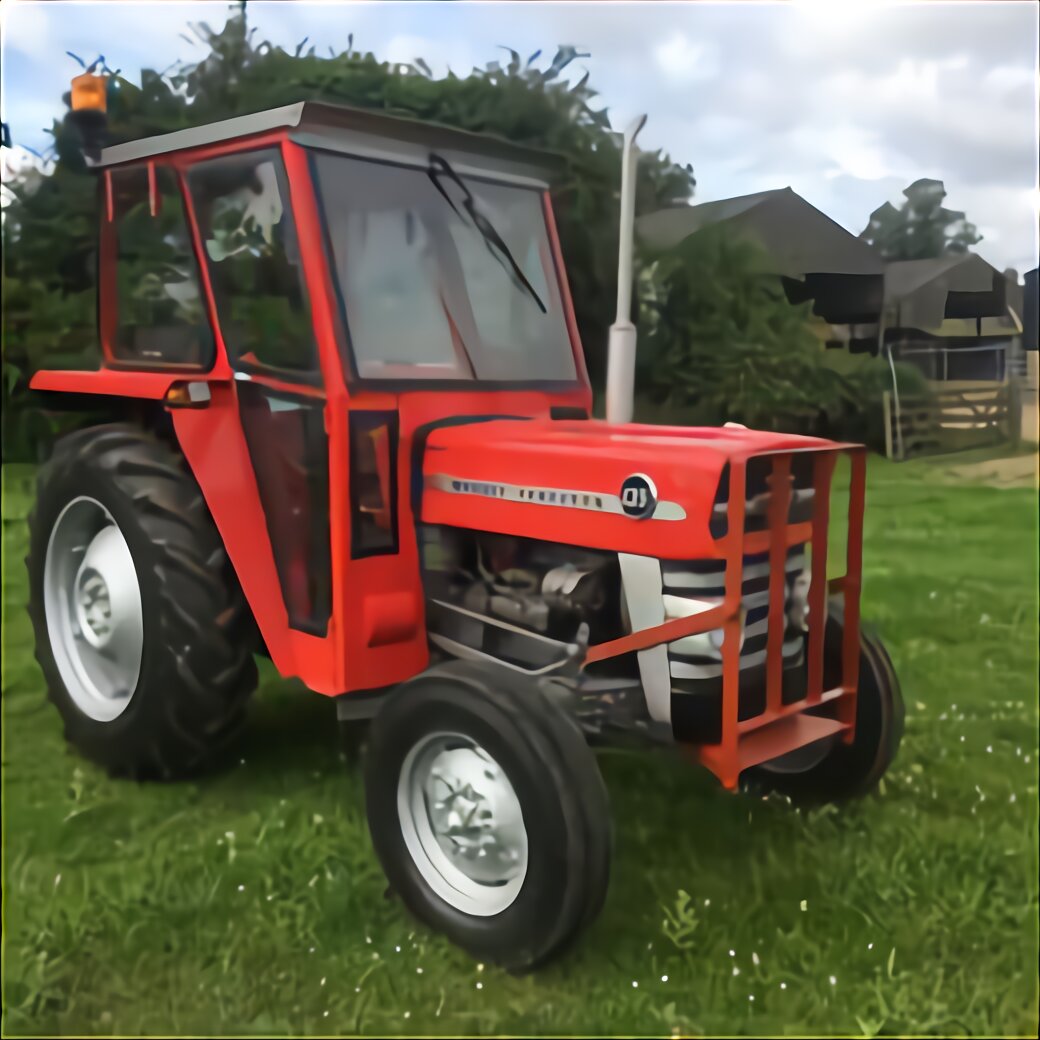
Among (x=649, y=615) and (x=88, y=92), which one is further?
(x=88, y=92)

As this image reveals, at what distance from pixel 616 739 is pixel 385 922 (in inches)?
18.7

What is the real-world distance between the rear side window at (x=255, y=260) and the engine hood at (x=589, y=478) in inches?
12.2

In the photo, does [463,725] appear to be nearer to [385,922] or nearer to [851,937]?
[385,922]

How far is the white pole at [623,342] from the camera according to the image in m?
1.47

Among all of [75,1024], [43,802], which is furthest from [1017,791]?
[43,802]

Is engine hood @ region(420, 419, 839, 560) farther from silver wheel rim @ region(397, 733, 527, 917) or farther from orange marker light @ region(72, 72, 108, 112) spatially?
orange marker light @ region(72, 72, 108, 112)

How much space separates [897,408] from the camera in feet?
4.91

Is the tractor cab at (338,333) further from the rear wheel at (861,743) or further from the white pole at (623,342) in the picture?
the rear wheel at (861,743)

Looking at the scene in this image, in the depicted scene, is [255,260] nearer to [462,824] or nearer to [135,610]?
[135,610]

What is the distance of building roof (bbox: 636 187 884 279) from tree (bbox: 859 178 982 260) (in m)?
0.03

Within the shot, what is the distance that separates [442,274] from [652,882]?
1093 mm

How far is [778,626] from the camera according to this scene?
146 centimetres

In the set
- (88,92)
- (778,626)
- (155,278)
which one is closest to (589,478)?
(778,626)

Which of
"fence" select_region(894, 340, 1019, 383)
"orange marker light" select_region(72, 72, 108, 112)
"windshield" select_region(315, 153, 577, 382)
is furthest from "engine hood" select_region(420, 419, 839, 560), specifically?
"orange marker light" select_region(72, 72, 108, 112)
